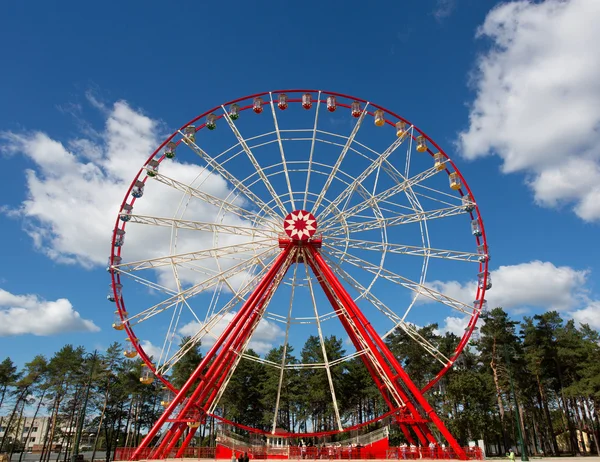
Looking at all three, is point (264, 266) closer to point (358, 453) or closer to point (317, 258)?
point (317, 258)

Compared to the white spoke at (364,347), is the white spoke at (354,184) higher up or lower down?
higher up

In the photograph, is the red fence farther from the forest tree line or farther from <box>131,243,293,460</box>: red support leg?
the forest tree line

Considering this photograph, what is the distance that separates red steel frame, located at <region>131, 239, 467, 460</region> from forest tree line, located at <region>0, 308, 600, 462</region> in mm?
20055

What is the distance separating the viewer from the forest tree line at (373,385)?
1818 inches

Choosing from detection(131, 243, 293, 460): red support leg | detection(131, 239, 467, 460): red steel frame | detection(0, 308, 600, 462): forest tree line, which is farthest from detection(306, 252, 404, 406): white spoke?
detection(0, 308, 600, 462): forest tree line

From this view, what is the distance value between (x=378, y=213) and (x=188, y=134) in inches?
521

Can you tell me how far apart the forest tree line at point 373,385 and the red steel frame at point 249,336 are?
790 inches

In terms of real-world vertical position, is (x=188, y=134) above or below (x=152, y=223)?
above

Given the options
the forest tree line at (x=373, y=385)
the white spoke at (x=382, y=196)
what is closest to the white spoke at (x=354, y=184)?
the white spoke at (x=382, y=196)

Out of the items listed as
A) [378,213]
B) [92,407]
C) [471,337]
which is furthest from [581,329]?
[92,407]

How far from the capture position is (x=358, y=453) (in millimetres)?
26219

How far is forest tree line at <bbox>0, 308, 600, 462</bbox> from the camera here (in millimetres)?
46188

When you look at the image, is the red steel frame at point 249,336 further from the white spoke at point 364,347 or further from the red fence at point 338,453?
the red fence at point 338,453

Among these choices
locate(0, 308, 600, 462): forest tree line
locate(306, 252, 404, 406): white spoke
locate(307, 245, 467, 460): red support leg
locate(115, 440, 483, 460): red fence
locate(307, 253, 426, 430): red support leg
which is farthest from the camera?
locate(0, 308, 600, 462): forest tree line
